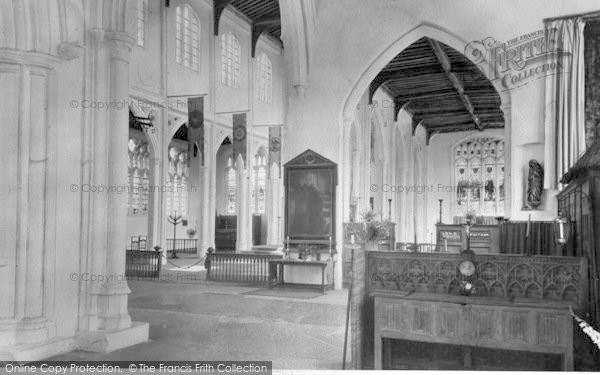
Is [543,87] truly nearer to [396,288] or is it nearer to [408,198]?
[396,288]

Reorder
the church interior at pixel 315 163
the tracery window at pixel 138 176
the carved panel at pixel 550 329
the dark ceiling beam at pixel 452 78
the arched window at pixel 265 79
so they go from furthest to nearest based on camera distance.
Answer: the arched window at pixel 265 79 < the tracery window at pixel 138 176 < the dark ceiling beam at pixel 452 78 < the church interior at pixel 315 163 < the carved panel at pixel 550 329

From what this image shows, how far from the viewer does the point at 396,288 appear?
5277mm

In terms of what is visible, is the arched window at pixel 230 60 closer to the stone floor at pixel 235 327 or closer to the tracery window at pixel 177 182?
the tracery window at pixel 177 182

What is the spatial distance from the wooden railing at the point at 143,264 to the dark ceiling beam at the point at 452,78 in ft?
27.7

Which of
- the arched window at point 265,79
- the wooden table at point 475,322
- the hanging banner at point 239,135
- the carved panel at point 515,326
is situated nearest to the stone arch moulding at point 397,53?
the hanging banner at point 239,135

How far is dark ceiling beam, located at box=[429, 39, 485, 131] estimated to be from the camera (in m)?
14.6

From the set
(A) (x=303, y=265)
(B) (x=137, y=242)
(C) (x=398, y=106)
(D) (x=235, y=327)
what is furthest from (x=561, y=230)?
(C) (x=398, y=106)

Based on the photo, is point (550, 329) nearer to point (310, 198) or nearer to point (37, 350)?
point (37, 350)

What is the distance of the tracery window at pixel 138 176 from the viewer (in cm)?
1958

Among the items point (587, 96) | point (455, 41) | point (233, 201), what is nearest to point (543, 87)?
point (587, 96)

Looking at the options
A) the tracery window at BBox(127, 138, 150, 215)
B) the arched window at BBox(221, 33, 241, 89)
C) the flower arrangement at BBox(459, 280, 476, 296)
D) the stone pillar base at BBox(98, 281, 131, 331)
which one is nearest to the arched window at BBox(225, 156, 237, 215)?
the tracery window at BBox(127, 138, 150, 215)

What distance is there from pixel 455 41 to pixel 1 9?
23.9 feet

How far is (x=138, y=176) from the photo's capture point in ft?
66.1

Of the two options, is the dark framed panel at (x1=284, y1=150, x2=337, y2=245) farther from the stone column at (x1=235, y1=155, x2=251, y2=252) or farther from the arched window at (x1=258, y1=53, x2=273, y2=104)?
the arched window at (x1=258, y1=53, x2=273, y2=104)
